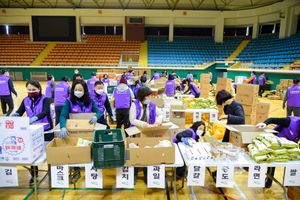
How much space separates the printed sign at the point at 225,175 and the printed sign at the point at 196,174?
188 millimetres

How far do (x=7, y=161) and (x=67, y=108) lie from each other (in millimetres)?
991

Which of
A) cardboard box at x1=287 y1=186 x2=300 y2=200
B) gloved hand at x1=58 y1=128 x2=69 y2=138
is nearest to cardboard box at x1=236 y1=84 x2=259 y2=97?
cardboard box at x1=287 y1=186 x2=300 y2=200

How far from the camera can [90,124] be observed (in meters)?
2.71

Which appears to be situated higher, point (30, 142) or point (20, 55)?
point (20, 55)

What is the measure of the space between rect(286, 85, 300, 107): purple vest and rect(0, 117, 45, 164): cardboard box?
5832 millimetres

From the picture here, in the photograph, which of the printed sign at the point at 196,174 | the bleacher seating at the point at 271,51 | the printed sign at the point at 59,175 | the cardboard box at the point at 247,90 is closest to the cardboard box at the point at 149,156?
the printed sign at the point at 196,174

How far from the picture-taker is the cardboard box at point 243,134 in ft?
8.41

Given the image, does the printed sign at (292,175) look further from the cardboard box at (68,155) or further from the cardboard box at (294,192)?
the cardboard box at (68,155)

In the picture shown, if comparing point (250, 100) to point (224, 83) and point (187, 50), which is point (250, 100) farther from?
point (187, 50)

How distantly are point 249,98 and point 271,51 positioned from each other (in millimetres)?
14815

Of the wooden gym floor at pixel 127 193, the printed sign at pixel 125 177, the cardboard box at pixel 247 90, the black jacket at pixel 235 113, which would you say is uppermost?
the cardboard box at pixel 247 90

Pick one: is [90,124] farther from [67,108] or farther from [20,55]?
[20,55]

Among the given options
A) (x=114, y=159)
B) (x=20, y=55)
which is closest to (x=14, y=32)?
(x=20, y=55)

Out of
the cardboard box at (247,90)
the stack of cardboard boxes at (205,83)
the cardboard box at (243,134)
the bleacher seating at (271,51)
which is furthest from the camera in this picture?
the bleacher seating at (271,51)
